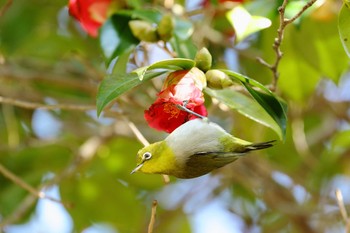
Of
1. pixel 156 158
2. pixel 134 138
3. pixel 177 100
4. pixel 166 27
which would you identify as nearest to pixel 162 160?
pixel 156 158

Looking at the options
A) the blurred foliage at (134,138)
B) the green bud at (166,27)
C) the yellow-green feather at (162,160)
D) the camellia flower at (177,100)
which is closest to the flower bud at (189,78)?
the camellia flower at (177,100)

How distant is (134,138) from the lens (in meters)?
2.20

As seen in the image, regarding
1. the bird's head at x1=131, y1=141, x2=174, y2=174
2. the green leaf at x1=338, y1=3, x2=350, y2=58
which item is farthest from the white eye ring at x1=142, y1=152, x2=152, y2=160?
the green leaf at x1=338, y1=3, x2=350, y2=58

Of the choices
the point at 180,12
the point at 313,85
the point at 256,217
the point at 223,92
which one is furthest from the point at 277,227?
the point at 223,92

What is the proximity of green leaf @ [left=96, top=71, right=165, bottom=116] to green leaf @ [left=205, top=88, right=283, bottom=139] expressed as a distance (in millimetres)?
124

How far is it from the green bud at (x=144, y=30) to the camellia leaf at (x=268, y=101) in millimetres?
248

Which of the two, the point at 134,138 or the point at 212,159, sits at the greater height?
the point at 212,159

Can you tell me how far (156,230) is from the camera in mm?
2410

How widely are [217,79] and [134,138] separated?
105 centimetres

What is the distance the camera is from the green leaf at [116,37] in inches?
54.6

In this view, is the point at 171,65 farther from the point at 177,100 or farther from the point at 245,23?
the point at 245,23

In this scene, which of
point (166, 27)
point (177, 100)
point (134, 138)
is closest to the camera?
point (177, 100)

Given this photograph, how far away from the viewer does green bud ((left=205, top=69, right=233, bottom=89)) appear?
46.5 inches

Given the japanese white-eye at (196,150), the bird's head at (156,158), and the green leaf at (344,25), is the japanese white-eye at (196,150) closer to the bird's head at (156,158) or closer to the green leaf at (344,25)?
the bird's head at (156,158)
